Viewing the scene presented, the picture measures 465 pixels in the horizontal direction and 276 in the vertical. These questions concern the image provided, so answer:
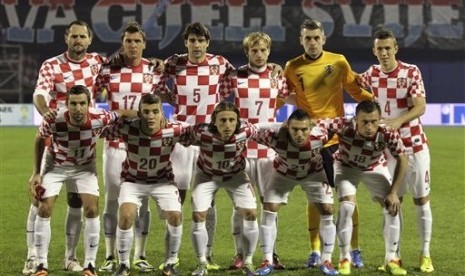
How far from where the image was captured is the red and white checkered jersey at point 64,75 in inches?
256

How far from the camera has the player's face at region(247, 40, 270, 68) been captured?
21.7 feet

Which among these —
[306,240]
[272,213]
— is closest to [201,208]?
[272,213]

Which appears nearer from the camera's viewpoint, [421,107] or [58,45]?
[421,107]

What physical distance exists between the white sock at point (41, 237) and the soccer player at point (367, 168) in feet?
7.32

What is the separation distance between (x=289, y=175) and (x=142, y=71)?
4.74 ft

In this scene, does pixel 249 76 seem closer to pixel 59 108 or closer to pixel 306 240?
pixel 59 108

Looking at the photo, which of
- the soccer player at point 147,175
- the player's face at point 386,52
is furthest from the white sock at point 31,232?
the player's face at point 386,52

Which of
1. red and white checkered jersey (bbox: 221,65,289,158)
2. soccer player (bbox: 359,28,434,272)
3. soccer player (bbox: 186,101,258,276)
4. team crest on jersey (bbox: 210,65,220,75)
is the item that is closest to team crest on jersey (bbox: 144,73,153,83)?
team crest on jersey (bbox: 210,65,220,75)

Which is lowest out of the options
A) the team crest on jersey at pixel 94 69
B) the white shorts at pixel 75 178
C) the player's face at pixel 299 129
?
the white shorts at pixel 75 178

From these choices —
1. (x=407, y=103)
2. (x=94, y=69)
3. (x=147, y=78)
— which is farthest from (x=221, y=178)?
(x=407, y=103)

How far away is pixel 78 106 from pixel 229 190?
134 cm

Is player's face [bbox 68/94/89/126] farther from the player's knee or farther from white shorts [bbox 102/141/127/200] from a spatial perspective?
the player's knee

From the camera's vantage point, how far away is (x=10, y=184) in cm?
1294

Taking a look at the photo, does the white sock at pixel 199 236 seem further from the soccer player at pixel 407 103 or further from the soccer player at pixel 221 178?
the soccer player at pixel 407 103
